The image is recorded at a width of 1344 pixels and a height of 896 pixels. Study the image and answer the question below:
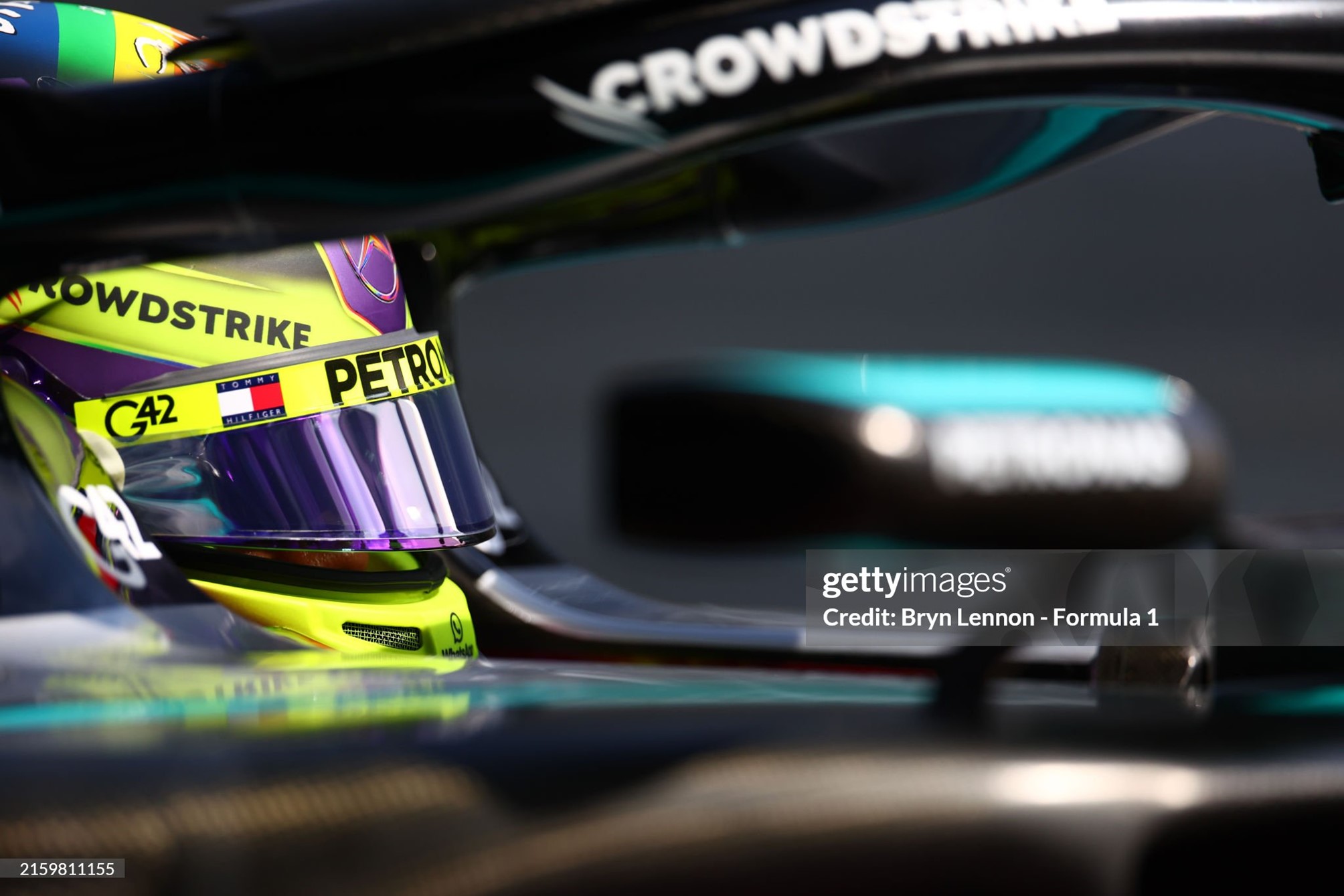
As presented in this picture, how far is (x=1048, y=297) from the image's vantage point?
2.45m

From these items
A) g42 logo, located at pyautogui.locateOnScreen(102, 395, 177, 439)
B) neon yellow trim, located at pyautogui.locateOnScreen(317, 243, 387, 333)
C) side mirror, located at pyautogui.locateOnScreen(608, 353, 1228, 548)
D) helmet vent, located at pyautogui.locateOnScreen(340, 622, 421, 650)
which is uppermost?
neon yellow trim, located at pyautogui.locateOnScreen(317, 243, 387, 333)

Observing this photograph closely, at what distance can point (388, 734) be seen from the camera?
1.39ft

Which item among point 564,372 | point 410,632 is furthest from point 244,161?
point 564,372

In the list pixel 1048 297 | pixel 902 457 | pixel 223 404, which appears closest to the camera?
pixel 902 457

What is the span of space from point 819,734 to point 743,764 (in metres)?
0.03

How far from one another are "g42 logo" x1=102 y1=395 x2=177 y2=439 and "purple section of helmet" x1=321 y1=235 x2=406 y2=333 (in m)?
0.11

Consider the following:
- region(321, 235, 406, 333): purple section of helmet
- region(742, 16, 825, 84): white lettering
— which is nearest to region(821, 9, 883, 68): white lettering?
region(742, 16, 825, 84): white lettering

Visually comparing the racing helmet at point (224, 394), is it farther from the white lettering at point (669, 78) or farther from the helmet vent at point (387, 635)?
the white lettering at point (669, 78)

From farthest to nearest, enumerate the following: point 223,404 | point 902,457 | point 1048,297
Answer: point 1048,297 < point 223,404 < point 902,457

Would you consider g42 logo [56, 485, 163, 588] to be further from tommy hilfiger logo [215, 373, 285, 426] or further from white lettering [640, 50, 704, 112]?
white lettering [640, 50, 704, 112]

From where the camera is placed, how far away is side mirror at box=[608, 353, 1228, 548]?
1.07 ft

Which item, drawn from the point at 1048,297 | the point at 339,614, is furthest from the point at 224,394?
the point at 1048,297

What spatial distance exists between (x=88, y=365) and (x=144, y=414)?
4 centimetres

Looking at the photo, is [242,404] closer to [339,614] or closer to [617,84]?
[339,614]
